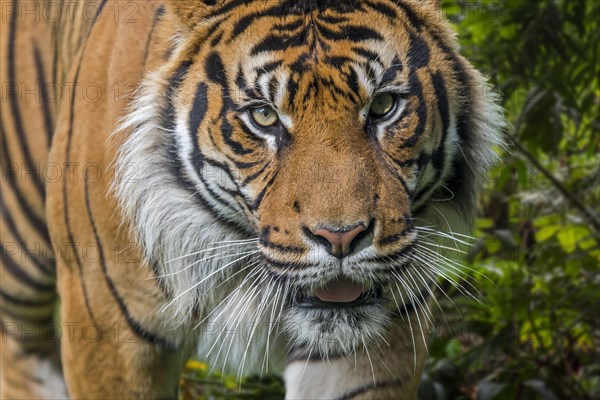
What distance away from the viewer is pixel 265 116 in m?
2.34

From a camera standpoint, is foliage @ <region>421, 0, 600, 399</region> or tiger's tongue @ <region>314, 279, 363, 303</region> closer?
tiger's tongue @ <region>314, 279, 363, 303</region>

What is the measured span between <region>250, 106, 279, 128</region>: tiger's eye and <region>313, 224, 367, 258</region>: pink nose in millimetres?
347

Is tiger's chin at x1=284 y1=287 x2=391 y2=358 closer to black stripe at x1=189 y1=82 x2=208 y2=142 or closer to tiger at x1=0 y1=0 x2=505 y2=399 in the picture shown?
tiger at x1=0 y1=0 x2=505 y2=399

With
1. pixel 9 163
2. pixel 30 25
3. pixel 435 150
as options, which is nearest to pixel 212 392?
pixel 9 163

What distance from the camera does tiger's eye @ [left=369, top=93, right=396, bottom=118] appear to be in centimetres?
231

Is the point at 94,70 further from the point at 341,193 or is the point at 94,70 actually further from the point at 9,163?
the point at 341,193

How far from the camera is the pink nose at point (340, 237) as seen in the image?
2.09m

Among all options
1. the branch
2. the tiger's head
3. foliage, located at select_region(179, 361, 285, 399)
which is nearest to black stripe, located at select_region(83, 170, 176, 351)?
the tiger's head

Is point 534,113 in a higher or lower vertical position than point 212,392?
higher

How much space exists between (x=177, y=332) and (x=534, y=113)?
5.77 ft

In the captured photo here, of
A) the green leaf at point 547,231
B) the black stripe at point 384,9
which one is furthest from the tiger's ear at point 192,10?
the green leaf at point 547,231

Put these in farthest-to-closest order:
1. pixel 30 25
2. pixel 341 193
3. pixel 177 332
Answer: pixel 30 25 → pixel 177 332 → pixel 341 193

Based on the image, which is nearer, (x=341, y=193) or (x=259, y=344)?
(x=341, y=193)

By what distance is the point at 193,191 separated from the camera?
261 centimetres
